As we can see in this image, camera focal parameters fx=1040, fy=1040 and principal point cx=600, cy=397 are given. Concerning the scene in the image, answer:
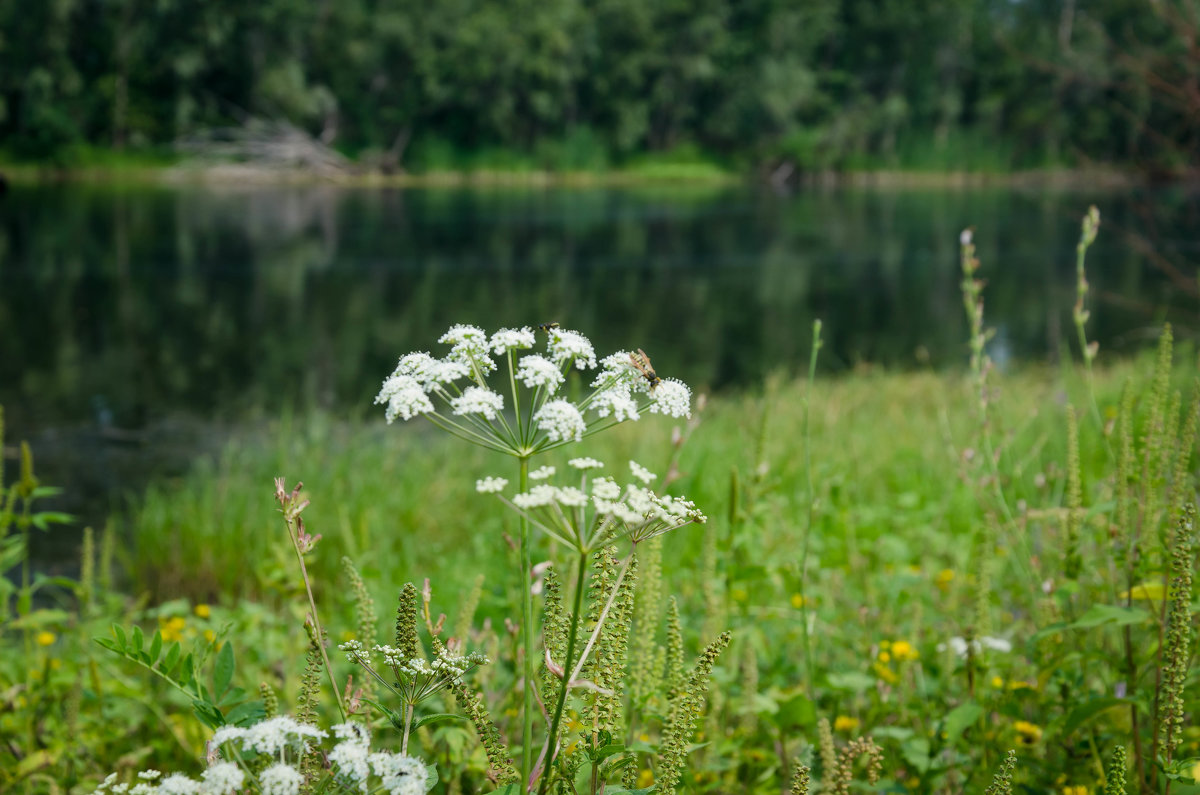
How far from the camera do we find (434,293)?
20.3 m

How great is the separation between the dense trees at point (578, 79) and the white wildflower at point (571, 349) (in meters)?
48.2

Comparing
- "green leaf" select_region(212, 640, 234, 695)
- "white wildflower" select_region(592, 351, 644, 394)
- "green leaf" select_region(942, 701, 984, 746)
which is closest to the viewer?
"white wildflower" select_region(592, 351, 644, 394)

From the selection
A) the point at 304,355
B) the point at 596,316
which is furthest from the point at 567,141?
the point at 304,355

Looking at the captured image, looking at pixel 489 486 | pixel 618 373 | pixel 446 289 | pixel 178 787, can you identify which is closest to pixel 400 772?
pixel 178 787

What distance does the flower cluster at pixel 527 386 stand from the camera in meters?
1.48

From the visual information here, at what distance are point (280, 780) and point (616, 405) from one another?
671 millimetres

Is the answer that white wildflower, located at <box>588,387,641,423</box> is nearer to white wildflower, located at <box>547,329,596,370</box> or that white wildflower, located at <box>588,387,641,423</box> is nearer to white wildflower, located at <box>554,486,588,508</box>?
white wildflower, located at <box>547,329,596,370</box>

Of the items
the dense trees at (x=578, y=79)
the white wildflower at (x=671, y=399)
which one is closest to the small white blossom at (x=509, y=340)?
the white wildflower at (x=671, y=399)

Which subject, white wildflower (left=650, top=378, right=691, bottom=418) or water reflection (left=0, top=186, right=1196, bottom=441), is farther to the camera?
water reflection (left=0, top=186, right=1196, bottom=441)

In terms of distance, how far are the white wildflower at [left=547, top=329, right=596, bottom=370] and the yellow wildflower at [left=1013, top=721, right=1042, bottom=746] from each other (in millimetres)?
1915

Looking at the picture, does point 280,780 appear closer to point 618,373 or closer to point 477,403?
point 477,403

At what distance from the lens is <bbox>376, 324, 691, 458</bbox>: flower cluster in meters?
1.48

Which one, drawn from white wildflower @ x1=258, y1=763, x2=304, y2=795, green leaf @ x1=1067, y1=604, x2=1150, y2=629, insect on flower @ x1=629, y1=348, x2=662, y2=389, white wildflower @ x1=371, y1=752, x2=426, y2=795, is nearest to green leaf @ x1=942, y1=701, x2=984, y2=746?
green leaf @ x1=1067, y1=604, x2=1150, y2=629

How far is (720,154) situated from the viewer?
208 feet
